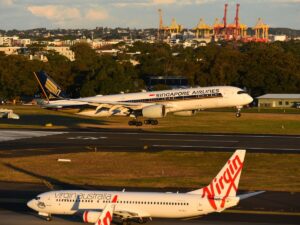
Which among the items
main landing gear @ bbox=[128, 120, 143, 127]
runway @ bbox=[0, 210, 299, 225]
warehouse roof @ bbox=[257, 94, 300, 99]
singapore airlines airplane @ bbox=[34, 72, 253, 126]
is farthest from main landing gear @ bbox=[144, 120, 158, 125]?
warehouse roof @ bbox=[257, 94, 300, 99]

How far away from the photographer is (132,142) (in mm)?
94250

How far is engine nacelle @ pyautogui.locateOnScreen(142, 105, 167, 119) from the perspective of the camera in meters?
107

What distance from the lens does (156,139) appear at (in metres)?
97.7

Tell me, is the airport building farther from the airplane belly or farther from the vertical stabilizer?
the vertical stabilizer

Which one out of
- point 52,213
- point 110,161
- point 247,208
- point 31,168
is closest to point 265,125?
point 110,161

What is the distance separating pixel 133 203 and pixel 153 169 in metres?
24.9

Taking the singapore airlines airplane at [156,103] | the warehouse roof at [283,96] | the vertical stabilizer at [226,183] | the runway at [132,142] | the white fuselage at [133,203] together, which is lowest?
the warehouse roof at [283,96]

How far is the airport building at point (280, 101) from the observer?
568 ft

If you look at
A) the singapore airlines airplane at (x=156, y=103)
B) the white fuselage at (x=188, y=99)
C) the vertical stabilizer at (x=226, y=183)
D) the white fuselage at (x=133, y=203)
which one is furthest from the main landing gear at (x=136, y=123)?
the vertical stabilizer at (x=226, y=183)

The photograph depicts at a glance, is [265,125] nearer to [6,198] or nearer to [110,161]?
[110,161]

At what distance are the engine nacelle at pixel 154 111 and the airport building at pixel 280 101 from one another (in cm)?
7042

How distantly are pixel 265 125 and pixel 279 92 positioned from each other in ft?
242

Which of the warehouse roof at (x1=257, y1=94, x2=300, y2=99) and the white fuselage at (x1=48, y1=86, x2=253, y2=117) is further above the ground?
the white fuselage at (x1=48, y1=86, x2=253, y2=117)

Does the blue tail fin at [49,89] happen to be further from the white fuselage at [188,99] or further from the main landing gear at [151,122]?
the main landing gear at [151,122]
